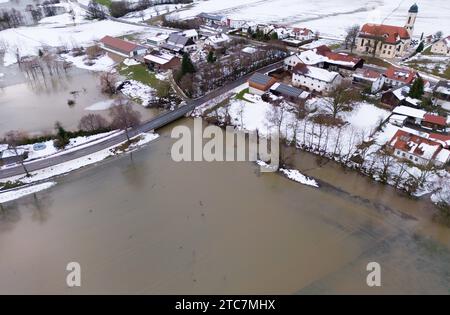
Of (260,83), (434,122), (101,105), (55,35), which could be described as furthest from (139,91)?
(55,35)

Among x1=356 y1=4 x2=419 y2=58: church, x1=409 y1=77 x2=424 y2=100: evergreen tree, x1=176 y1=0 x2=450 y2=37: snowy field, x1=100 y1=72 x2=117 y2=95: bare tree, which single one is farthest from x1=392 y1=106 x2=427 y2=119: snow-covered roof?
x1=100 y1=72 x2=117 y2=95: bare tree

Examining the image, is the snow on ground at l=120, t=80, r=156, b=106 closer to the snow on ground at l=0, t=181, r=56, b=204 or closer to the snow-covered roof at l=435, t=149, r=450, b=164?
the snow on ground at l=0, t=181, r=56, b=204

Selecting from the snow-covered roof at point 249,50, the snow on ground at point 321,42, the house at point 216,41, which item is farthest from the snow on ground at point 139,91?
the snow on ground at point 321,42

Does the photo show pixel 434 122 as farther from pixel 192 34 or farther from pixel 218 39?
pixel 192 34

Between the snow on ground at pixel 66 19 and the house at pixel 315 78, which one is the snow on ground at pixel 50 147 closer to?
the house at pixel 315 78

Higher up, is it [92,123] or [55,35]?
[55,35]

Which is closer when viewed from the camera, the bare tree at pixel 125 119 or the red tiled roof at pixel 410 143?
the red tiled roof at pixel 410 143
